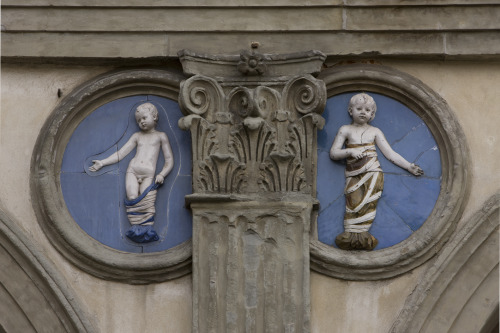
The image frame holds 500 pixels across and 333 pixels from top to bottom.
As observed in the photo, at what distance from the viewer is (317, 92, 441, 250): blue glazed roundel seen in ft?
31.3

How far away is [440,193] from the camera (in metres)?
9.56

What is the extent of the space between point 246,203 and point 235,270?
0.42 m

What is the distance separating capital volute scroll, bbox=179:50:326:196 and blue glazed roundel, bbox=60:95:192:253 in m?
0.18

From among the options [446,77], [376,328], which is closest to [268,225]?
[376,328]

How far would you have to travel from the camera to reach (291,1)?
32.0 feet

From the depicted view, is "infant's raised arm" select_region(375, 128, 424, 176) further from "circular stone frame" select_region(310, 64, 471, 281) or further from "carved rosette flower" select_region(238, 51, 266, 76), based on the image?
"carved rosette flower" select_region(238, 51, 266, 76)

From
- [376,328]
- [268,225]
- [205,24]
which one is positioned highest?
[205,24]

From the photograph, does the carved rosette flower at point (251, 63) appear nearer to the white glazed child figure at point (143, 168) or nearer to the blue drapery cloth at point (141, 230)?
the white glazed child figure at point (143, 168)

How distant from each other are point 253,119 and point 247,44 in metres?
0.54

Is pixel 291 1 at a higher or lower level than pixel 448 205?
higher

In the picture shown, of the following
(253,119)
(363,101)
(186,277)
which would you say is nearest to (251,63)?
(253,119)

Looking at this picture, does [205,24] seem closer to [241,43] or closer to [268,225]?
[241,43]

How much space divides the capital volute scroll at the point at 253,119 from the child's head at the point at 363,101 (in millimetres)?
237

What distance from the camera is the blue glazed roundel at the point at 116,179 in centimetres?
958
